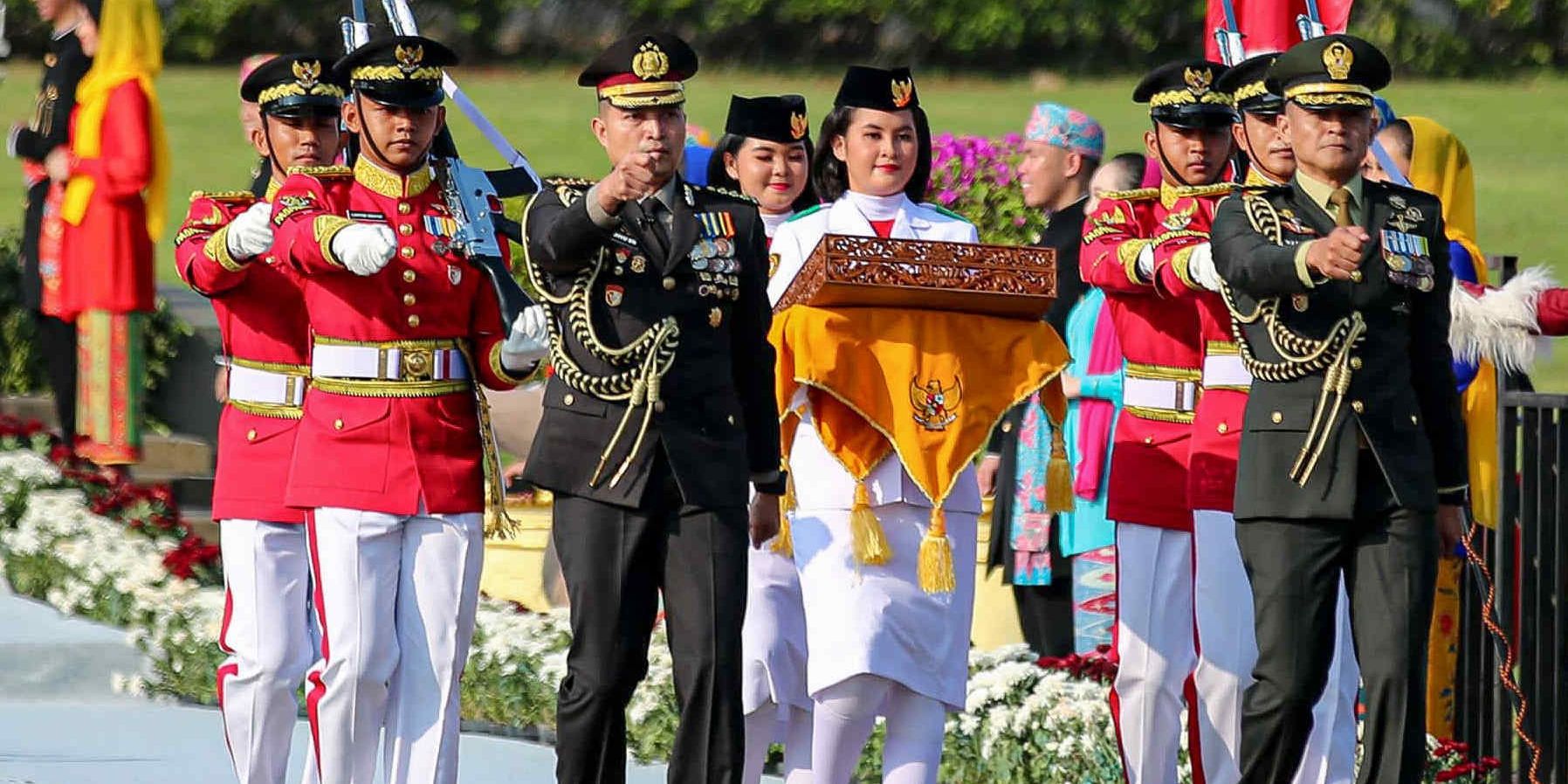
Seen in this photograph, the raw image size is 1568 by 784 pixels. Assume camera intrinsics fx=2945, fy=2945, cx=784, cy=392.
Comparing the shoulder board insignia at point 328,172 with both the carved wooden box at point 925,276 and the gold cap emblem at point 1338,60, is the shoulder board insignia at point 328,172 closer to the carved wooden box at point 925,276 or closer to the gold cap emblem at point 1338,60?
the carved wooden box at point 925,276

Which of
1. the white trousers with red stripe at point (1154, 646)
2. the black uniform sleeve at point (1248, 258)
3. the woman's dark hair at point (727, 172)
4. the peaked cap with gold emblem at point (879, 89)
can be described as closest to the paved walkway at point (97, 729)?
the white trousers with red stripe at point (1154, 646)

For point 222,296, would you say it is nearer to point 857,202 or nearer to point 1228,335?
point 857,202

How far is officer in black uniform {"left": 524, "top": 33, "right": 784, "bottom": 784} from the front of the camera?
681 centimetres

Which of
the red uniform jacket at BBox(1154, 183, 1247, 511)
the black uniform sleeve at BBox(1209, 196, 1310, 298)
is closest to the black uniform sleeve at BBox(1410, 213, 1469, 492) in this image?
the black uniform sleeve at BBox(1209, 196, 1310, 298)

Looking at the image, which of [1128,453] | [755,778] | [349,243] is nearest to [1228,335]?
[1128,453]

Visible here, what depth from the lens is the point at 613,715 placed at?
689 cm

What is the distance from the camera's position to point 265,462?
785 centimetres

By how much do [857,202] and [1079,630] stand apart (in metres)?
2.60

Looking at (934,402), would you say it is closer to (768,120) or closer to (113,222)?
(768,120)

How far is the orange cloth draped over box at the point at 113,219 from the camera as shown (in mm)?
13594

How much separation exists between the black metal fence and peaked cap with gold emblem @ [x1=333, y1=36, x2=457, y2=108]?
3318mm

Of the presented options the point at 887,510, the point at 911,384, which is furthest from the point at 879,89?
the point at 887,510

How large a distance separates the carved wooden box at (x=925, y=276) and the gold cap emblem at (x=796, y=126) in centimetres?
88

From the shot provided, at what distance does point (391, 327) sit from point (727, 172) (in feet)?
5.05
